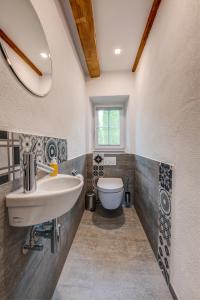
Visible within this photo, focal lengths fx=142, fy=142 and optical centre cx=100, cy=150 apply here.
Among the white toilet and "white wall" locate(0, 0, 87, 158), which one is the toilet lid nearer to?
the white toilet

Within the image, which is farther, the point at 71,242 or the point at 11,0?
the point at 71,242

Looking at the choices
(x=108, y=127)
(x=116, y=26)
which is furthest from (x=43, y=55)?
(x=108, y=127)

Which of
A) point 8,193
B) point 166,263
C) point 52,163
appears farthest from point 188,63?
point 166,263

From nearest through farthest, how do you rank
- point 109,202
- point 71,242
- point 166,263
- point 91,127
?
1. point 166,263
2. point 71,242
3. point 109,202
4. point 91,127

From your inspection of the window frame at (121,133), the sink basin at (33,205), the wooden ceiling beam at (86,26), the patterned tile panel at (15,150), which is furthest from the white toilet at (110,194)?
the wooden ceiling beam at (86,26)

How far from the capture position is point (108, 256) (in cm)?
135

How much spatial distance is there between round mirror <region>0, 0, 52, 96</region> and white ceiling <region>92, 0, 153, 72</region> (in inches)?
30.1

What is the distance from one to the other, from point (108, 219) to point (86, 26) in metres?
2.24

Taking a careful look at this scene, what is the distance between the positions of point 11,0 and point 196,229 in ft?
4.61

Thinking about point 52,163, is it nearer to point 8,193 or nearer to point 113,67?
point 8,193

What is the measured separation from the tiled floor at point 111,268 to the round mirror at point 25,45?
4.56ft

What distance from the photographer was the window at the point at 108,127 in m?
2.69

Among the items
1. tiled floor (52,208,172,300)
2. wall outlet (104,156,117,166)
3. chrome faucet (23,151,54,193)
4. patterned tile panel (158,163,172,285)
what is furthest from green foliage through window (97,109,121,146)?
chrome faucet (23,151,54,193)

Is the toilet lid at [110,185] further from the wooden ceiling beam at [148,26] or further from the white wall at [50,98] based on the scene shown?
the wooden ceiling beam at [148,26]
